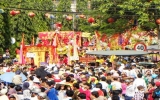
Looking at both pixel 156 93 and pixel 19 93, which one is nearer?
pixel 19 93

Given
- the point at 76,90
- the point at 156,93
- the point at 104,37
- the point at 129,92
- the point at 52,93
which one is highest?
the point at 104,37

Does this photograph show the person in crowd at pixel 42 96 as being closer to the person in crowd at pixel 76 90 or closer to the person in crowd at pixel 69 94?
the person in crowd at pixel 69 94

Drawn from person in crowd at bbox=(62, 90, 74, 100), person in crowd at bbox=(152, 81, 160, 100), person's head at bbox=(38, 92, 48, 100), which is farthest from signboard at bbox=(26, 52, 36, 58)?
person in crowd at bbox=(62, 90, 74, 100)

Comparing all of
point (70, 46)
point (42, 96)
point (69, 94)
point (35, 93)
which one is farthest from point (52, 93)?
point (70, 46)

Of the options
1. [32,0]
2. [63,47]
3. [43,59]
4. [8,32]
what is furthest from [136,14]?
[32,0]

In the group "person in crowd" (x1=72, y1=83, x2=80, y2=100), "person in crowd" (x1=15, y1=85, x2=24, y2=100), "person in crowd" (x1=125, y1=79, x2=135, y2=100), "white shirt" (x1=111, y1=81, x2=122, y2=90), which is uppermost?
"person in crowd" (x1=72, y1=83, x2=80, y2=100)

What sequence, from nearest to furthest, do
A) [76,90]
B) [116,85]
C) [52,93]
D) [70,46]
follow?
1. [76,90]
2. [52,93]
3. [116,85]
4. [70,46]

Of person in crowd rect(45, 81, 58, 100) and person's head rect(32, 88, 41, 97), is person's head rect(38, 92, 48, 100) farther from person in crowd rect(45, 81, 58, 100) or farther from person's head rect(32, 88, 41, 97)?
person in crowd rect(45, 81, 58, 100)

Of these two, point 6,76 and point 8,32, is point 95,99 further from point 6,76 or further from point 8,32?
point 8,32

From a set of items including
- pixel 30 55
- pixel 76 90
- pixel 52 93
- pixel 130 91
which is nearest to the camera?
pixel 76 90

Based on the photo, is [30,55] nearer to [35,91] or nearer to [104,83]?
[104,83]

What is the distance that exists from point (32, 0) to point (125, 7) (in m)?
29.1

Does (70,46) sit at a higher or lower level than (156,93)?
higher

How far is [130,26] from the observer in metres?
34.9
